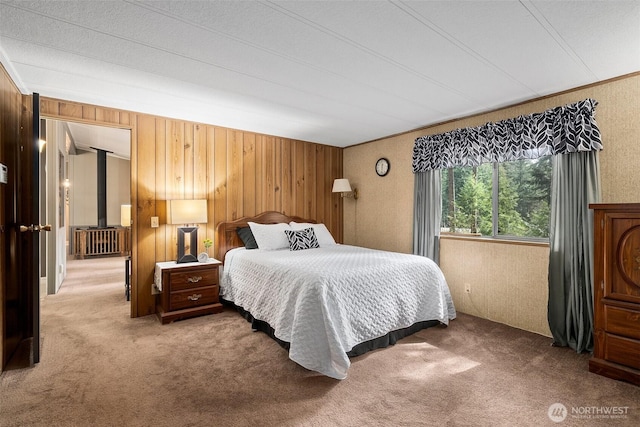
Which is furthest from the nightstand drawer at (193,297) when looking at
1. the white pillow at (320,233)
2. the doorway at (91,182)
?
the doorway at (91,182)

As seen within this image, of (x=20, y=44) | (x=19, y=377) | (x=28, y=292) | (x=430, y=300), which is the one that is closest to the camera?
(x=20, y=44)

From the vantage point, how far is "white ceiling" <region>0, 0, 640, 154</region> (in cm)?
175

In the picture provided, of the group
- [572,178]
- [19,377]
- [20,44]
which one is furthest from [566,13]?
[19,377]

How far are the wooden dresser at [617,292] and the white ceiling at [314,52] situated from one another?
1.20m

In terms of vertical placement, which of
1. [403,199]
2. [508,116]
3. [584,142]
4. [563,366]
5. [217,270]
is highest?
[508,116]

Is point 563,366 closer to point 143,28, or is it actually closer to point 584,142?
point 584,142

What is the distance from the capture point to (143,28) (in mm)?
1915

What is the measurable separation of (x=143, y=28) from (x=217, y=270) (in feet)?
8.34

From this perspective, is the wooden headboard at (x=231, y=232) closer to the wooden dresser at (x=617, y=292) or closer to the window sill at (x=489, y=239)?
the window sill at (x=489, y=239)

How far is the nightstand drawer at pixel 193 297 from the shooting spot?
3.38m

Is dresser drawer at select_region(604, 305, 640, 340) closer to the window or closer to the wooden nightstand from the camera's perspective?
the window

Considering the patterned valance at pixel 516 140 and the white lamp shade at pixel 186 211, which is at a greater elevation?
the patterned valance at pixel 516 140

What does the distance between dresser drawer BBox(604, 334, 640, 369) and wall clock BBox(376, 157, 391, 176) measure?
3033 millimetres

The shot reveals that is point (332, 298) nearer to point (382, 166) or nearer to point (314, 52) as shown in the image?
point (314, 52)
